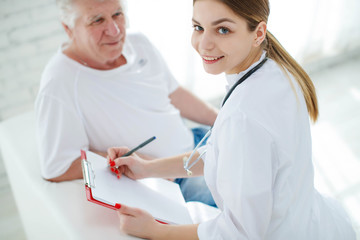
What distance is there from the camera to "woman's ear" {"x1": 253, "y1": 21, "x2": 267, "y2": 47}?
2.90 feet

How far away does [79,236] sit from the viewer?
3.60ft

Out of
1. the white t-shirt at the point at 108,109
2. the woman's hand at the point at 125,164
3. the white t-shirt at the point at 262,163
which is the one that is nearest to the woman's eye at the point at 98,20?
the white t-shirt at the point at 108,109

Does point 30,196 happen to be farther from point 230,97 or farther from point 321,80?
point 321,80

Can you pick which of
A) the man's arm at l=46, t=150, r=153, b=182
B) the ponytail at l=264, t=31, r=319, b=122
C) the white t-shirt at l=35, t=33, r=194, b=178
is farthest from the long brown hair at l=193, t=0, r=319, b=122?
the man's arm at l=46, t=150, r=153, b=182

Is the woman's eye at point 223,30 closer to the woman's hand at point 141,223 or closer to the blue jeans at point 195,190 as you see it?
the woman's hand at point 141,223

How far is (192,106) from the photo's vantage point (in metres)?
1.77

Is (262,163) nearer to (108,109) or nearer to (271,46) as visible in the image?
(271,46)

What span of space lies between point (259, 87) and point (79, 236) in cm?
70

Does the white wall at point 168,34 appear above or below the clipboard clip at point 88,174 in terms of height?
above

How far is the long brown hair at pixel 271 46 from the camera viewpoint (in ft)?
2.75

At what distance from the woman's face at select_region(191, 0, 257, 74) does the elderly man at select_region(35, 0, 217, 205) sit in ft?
1.72

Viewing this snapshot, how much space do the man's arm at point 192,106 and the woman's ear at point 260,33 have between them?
843 mm

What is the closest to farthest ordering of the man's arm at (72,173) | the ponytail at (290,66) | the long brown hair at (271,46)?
the long brown hair at (271,46) → the ponytail at (290,66) → the man's arm at (72,173)

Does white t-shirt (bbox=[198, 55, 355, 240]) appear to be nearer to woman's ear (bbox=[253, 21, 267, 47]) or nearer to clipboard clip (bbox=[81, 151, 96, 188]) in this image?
woman's ear (bbox=[253, 21, 267, 47])
